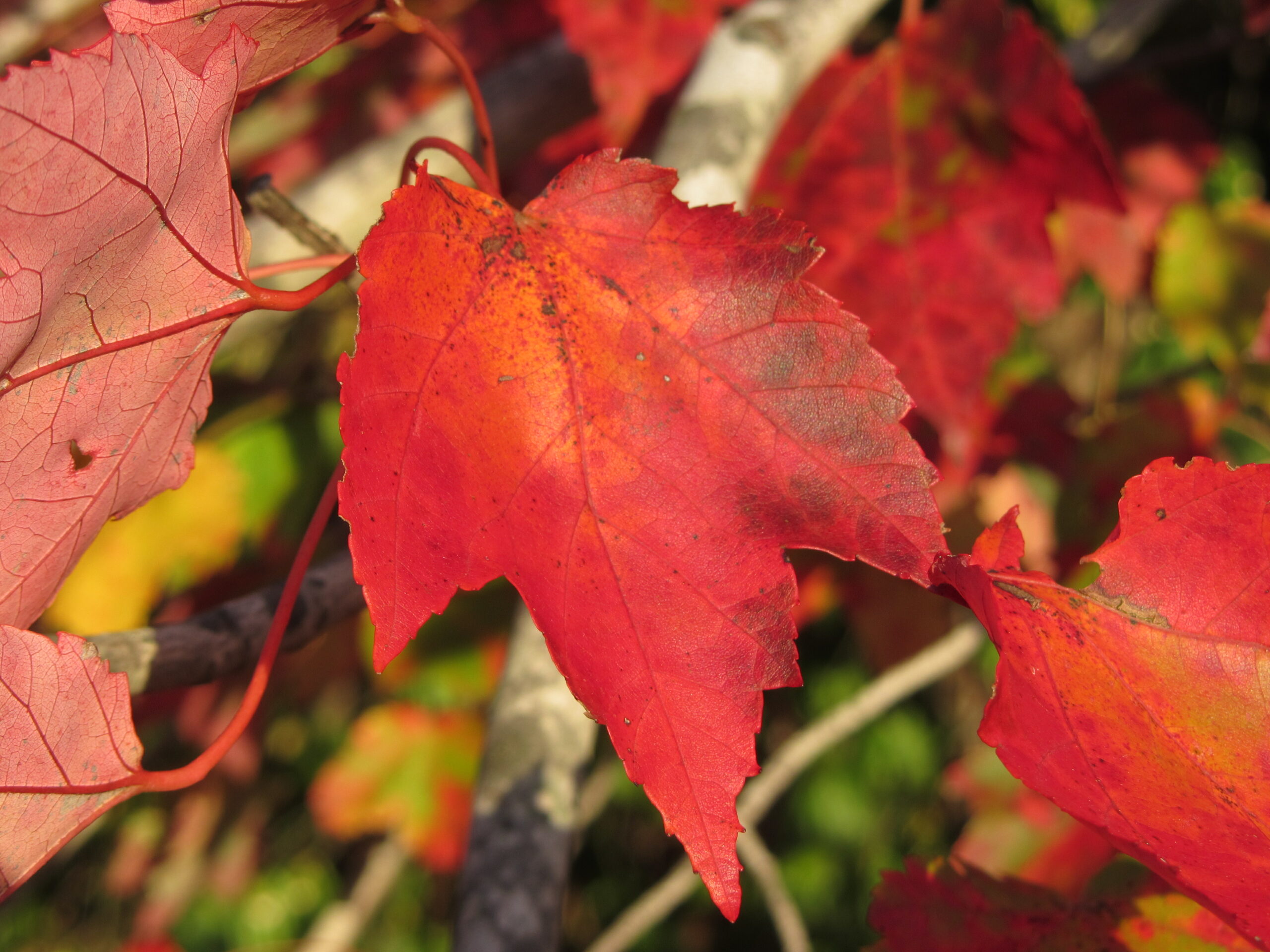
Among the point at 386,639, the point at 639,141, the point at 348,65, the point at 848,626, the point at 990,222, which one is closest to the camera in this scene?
the point at 386,639

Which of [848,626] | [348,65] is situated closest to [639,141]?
[348,65]

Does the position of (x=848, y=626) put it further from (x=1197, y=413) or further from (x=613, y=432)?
(x=613, y=432)

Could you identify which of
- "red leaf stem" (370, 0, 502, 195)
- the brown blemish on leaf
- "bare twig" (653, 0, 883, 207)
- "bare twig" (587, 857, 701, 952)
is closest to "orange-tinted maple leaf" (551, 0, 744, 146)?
"bare twig" (653, 0, 883, 207)

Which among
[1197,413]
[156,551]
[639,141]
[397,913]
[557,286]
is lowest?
[397,913]

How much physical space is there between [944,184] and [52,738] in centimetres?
76

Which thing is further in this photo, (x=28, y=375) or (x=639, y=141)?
(x=639, y=141)

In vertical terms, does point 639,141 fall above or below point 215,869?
above

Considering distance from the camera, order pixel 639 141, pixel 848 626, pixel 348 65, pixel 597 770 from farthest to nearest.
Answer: pixel 848 626 → pixel 597 770 → pixel 348 65 → pixel 639 141

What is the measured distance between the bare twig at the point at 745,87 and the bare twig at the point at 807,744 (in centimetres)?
58

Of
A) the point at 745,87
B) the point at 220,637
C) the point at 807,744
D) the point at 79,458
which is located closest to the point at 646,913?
the point at 807,744

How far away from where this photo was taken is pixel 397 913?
1688 mm

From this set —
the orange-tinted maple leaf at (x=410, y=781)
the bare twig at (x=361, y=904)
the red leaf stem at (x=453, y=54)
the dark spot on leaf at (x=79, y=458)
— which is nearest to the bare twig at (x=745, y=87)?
the red leaf stem at (x=453, y=54)

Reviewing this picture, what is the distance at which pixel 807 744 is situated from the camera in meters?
0.99

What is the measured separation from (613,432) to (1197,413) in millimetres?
977
